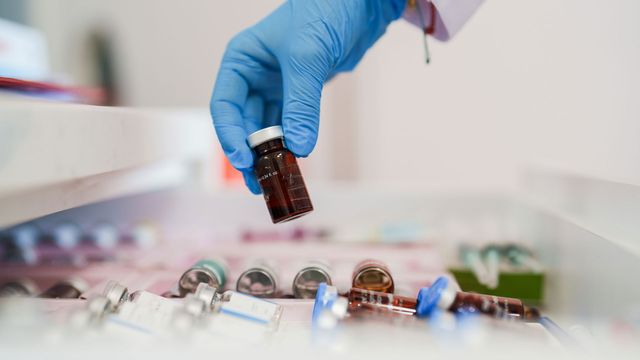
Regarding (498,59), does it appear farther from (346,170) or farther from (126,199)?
(346,170)

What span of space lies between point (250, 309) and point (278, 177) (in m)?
0.17

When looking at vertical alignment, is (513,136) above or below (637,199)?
above

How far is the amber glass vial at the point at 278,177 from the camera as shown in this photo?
0.66m

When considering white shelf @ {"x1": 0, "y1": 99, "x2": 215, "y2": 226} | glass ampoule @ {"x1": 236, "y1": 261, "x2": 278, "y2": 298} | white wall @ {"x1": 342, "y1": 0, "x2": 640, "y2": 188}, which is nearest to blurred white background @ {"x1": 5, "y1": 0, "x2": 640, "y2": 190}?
white wall @ {"x1": 342, "y1": 0, "x2": 640, "y2": 188}

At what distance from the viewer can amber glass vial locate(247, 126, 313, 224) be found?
656 mm

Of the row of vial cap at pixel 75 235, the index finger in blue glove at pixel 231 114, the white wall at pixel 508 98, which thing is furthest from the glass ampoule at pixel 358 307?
the row of vial cap at pixel 75 235

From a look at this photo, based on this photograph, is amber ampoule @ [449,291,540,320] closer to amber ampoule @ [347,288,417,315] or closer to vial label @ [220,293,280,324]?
amber ampoule @ [347,288,417,315]

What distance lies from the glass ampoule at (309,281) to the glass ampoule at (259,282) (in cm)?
3

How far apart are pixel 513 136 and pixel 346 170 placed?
74 centimetres

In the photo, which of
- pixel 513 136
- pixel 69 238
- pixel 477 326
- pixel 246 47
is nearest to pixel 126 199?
pixel 69 238

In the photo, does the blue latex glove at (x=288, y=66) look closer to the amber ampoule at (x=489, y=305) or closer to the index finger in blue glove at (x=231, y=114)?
the index finger in blue glove at (x=231, y=114)

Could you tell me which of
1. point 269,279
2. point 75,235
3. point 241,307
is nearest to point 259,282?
point 269,279

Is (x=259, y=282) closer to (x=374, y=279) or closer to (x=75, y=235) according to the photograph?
(x=374, y=279)

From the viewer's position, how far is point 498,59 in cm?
112
